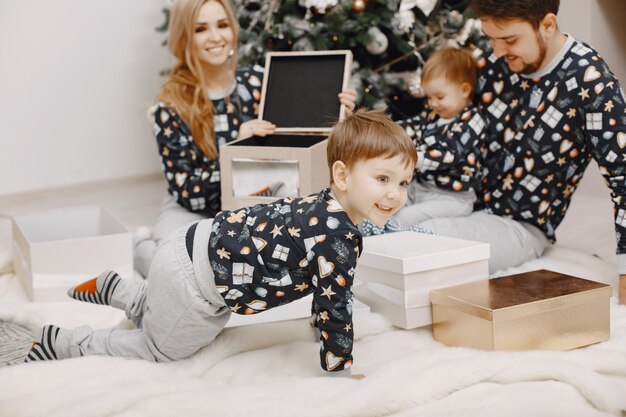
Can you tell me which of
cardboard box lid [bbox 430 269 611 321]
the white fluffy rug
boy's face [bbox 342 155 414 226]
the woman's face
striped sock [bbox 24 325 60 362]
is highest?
the woman's face

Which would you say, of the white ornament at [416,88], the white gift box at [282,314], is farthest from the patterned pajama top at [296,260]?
the white ornament at [416,88]

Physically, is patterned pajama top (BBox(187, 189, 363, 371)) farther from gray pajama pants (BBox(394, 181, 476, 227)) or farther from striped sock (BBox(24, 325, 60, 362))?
gray pajama pants (BBox(394, 181, 476, 227))

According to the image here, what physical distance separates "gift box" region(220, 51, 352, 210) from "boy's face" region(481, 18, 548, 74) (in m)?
0.41

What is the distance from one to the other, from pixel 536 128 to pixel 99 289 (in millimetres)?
1149

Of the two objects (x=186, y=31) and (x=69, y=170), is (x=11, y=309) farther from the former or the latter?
(x=69, y=170)

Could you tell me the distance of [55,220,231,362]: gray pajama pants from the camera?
145 cm

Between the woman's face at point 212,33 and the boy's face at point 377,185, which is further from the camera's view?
the woman's face at point 212,33

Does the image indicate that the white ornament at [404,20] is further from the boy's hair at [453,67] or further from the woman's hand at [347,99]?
the woman's hand at [347,99]

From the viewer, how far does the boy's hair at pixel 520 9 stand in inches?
72.4

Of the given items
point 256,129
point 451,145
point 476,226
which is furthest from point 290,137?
point 476,226

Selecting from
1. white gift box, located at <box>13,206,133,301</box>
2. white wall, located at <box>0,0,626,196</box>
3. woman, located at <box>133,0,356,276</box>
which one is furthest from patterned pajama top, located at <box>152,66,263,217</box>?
white wall, located at <box>0,0,626,196</box>

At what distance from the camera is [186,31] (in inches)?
89.1

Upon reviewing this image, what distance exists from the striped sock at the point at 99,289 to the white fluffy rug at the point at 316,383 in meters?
0.15

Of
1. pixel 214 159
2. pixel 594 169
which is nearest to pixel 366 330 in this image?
pixel 214 159
